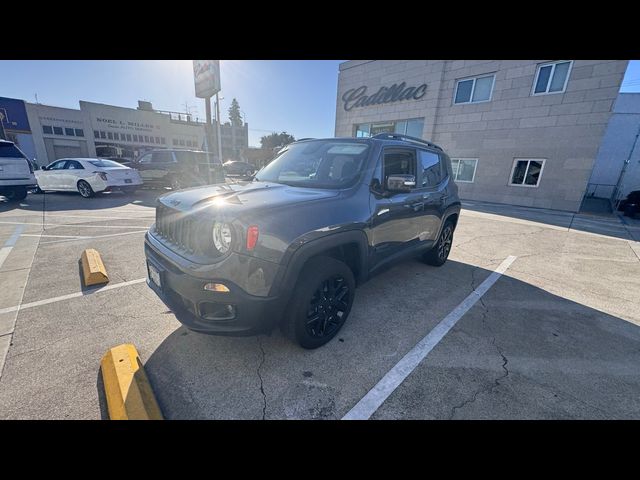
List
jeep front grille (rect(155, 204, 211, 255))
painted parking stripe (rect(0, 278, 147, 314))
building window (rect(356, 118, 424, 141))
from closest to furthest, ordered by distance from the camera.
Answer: jeep front grille (rect(155, 204, 211, 255)), painted parking stripe (rect(0, 278, 147, 314)), building window (rect(356, 118, 424, 141))

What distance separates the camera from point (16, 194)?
30.3 feet

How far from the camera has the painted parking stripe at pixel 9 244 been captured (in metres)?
4.47

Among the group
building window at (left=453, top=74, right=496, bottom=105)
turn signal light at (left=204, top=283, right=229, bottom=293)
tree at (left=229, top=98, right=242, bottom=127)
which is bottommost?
turn signal light at (left=204, top=283, right=229, bottom=293)

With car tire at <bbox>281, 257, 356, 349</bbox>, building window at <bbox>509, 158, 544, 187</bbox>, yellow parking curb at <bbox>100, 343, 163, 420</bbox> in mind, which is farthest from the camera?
building window at <bbox>509, 158, 544, 187</bbox>

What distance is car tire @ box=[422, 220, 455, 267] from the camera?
4.47m

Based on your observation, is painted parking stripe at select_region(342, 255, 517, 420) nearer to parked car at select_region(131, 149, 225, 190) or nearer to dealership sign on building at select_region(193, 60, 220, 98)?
parked car at select_region(131, 149, 225, 190)

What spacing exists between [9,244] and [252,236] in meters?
6.20

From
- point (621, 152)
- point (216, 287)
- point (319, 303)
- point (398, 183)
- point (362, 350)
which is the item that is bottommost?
point (362, 350)

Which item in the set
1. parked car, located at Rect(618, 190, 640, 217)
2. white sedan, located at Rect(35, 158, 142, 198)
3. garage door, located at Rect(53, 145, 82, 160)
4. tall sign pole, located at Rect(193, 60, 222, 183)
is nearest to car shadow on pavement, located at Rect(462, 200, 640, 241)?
parked car, located at Rect(618, 190, 640, 217)

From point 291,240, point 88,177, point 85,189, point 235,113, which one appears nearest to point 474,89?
point 291,240

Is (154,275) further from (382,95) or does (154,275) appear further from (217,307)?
(382,95)

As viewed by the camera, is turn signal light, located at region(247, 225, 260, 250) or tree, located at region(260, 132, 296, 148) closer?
turn signal light, located at region(247, 225, 260, 250)

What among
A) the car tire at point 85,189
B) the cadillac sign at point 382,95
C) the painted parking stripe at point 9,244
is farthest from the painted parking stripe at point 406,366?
the cadillac sign at point 382,95
